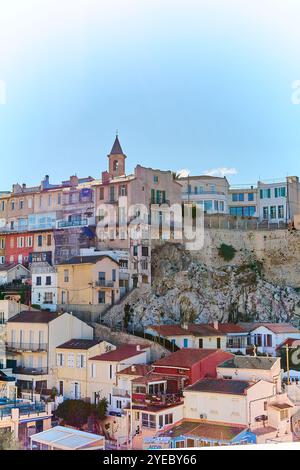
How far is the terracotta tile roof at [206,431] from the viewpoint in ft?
40.7

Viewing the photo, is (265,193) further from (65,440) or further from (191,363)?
(65,440)

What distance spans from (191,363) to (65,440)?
3070 millimetres

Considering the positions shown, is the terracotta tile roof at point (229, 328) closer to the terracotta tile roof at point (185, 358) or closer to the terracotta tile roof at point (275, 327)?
the terracotta tile roof at point (275, 327)

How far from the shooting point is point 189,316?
A: 1758 centimetres

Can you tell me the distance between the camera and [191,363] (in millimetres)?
13750

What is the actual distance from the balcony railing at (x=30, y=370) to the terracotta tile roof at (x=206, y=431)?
344cm

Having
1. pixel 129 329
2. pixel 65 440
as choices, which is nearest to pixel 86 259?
pixel 129 329

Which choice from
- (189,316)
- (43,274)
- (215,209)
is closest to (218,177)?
(215,209)

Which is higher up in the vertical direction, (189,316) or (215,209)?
(215,209)

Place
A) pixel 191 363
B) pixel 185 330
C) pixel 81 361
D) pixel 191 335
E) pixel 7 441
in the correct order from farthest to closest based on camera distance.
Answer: pixel 185 330 < pixel 191 335 < pixel 81 361 < pixel 191 363 < pixel 7 441

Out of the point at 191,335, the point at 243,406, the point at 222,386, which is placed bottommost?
the point at 243,406

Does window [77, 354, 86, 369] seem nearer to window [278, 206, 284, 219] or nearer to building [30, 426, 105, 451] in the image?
building [30, 426, 105, 451]

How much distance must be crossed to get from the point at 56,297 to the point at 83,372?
2.81m
